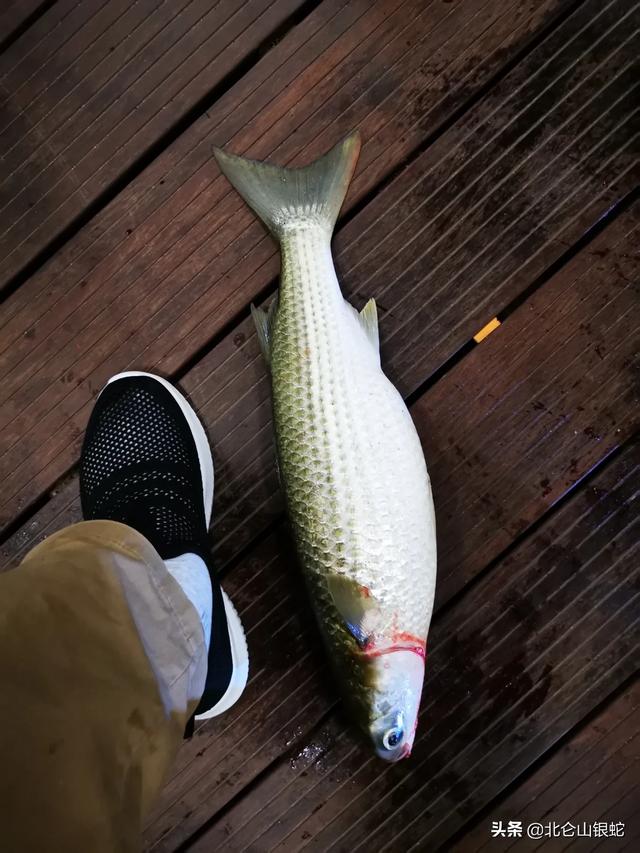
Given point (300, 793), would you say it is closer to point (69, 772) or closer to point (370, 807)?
point (370, 807)

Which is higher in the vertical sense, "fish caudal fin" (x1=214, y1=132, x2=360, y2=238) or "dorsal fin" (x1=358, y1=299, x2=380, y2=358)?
"fish caudal fin" (x1=214, y1=132, x2=360, y2=238)

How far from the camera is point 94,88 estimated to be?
1.66m

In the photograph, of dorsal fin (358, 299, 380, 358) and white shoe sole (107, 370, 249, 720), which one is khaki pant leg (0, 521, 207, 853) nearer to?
white shoe sole (107, 370, 249, 720)

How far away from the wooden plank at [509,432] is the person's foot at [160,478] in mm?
156

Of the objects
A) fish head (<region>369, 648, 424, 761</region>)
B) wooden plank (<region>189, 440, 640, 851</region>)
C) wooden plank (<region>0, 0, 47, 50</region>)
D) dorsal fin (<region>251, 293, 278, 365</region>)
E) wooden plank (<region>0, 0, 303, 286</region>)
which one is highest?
wooden plank (<region>0, 0, 47, 50</region>)

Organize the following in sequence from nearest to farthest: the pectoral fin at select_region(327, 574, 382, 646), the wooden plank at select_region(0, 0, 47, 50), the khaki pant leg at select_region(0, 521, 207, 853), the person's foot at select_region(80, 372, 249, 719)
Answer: the khaki pant leg at select_region(0, 521, 207, 853)
the pectoral fin at select_region(327, 574, 382, 646)
the person's foot at select_region(80, 372, 249, 719)
the wooden plank at select_region(0, 0, 47, 50)

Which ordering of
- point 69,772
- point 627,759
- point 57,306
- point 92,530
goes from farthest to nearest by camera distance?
point 57,306 → point 627,759 → point 92,530 → point 69,772

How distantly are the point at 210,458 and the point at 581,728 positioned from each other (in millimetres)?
1146

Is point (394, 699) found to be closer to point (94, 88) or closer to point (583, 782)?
point (583, 782)

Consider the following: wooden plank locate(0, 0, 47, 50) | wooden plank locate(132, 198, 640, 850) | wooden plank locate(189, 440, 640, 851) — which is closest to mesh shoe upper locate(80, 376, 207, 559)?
wooden plank locate(132, 198, 640, 850)

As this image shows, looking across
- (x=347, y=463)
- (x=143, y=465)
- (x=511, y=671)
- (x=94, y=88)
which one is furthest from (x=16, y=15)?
(x=511, y=671)

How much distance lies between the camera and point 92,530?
110 centimetres

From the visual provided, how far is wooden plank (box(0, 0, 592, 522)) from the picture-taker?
1.58 meters

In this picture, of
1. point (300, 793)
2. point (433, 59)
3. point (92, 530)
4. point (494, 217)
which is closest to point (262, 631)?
point (300, 793)
